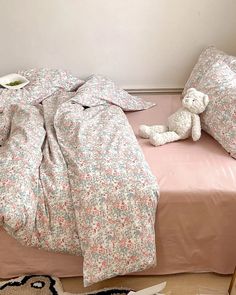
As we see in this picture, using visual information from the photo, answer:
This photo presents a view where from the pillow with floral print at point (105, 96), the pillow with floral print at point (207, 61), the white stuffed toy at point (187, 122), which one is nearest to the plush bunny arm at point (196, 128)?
the white stuffed toy at point (187, 122)

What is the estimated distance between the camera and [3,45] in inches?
89.7

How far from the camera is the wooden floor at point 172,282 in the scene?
1.56 meters

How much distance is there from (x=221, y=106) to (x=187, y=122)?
0.60ft

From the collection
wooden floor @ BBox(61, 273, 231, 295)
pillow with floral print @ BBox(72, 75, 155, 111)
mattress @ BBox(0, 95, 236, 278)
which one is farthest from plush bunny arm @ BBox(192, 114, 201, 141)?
wooden floor @ BBox(61, 273, 231, 295)

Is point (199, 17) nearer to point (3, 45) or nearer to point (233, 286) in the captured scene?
point (3, 45)

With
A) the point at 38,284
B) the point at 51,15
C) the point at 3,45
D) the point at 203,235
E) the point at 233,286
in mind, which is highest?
the point at 51,15

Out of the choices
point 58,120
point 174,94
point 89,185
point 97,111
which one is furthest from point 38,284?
point 174,94

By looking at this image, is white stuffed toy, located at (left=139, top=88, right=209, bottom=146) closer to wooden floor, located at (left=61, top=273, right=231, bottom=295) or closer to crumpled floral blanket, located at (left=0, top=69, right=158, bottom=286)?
crumpled floral blanket, located at (left=0, top=69, right=158, bottom=286)

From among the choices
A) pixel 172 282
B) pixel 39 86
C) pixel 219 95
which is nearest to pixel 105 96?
pixel 39 86

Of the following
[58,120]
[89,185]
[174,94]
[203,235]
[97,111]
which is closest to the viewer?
[89,185]

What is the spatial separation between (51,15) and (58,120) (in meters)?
0.80

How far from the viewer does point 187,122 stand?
5.77 feet

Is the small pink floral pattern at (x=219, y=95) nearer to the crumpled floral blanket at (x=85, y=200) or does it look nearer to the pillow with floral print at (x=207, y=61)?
the pillow with floral print at (x=207, y=61)

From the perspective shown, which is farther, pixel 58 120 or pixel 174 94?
pixel 174 94
